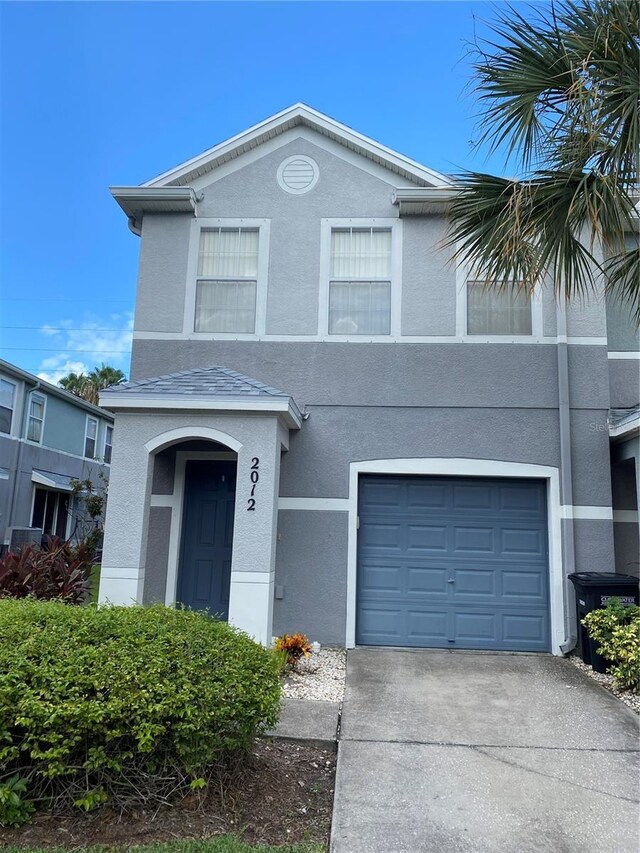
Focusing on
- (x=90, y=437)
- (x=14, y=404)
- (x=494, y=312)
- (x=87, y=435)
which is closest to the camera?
(x=494, y=312)

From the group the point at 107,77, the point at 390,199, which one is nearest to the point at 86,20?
the point at 107,77

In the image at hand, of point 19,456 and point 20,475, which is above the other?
point 19,456

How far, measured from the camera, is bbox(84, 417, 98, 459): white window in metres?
23.7

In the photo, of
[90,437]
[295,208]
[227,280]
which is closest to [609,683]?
[227,280]

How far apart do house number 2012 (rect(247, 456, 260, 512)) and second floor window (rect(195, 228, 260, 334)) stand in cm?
255

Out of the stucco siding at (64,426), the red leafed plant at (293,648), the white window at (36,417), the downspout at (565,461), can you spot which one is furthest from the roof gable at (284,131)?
the stucco siding at (64,426)

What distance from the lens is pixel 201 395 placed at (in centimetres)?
789

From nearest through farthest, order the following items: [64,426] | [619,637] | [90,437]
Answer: [619,637] < [64,426] < [90,437]

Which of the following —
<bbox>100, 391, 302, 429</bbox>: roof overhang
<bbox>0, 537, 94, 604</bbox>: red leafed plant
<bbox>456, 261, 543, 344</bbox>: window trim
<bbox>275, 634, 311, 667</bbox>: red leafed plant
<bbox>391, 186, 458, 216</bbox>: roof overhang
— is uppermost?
<bbox>391, 186, 458, 216</bbox>: roof overhang

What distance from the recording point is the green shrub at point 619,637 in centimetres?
681

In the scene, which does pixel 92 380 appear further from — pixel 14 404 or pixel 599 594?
pixel 599 594

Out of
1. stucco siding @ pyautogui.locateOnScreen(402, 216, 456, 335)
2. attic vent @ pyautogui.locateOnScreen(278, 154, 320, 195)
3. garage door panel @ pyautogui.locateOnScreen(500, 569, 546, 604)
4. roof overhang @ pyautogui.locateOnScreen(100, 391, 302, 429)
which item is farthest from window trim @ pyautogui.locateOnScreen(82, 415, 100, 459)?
garage door panel @ pyautogui.locateOnScreen(500, 569, 546, 604)

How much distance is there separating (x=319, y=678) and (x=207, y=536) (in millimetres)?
2904

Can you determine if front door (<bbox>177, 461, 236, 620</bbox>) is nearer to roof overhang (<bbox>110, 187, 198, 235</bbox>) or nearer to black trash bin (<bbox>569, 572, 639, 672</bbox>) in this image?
roof overhang (<bbox>110, 187, 198, 235</bbox>)
